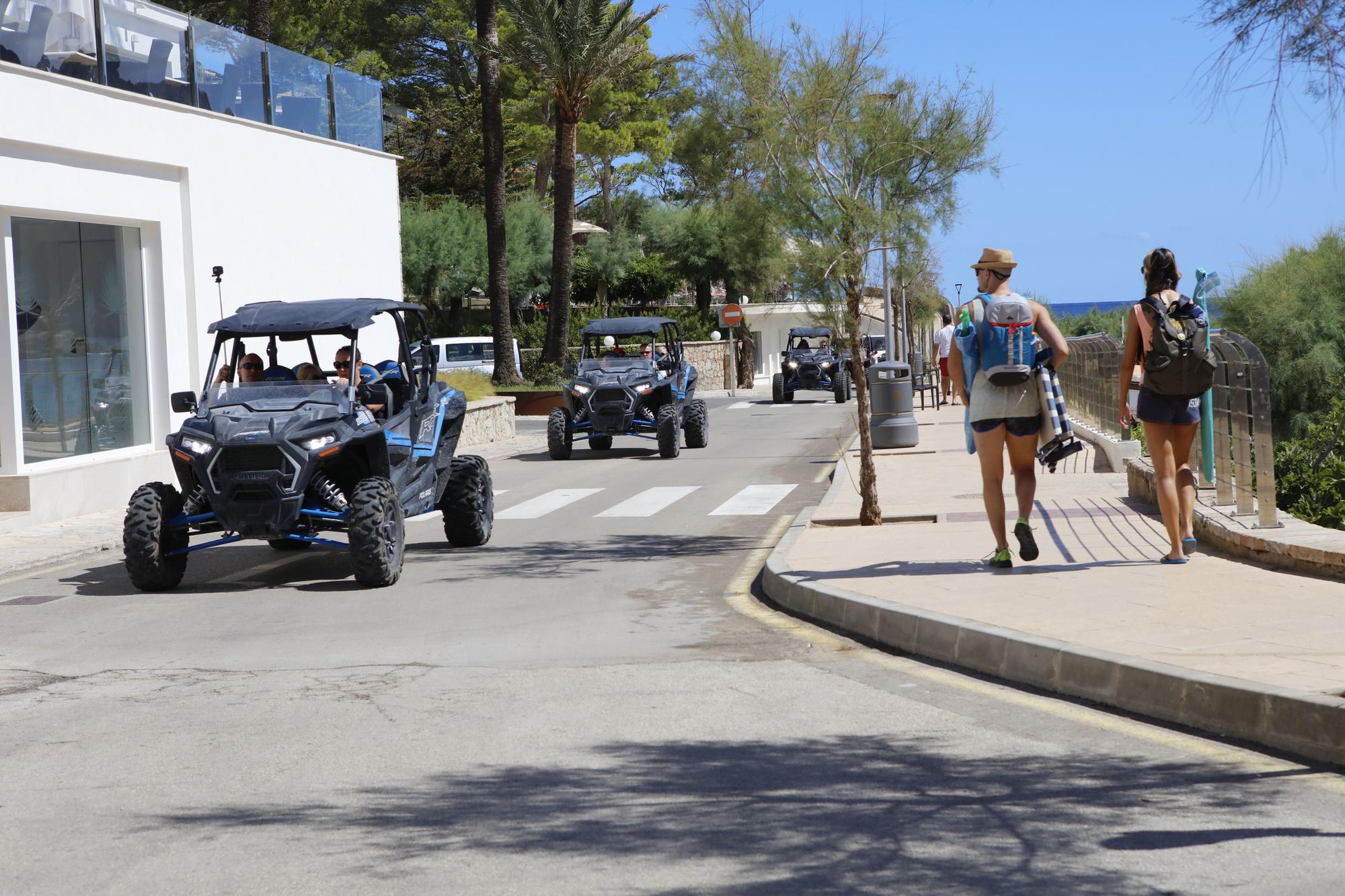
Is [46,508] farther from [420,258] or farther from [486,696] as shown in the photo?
[420,258]

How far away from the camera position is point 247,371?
38.1 ft

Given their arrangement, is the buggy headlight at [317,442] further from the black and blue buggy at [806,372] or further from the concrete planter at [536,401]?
the black and blue buggy at [806,372]

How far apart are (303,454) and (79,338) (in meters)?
8.03

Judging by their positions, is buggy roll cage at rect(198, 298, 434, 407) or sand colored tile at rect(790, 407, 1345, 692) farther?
buggy roll cage at rect(198, 298, 434, 407)

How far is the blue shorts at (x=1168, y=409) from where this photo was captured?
8.70 metres

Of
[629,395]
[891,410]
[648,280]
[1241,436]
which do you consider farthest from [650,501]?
[648,280]

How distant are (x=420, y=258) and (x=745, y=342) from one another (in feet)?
42.4

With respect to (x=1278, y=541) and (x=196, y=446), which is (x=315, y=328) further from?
(x=1278, y=541)

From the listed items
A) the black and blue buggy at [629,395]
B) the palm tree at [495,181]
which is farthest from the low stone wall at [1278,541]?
the palm tree at [495,181]

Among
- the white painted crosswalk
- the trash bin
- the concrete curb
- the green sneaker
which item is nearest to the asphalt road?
the concrete curb

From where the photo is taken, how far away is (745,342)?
55281 millimetres

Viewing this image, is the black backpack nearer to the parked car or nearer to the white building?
the white building

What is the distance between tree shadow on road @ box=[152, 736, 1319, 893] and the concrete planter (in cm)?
2987

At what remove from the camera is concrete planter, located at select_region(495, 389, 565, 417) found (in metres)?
35.4
